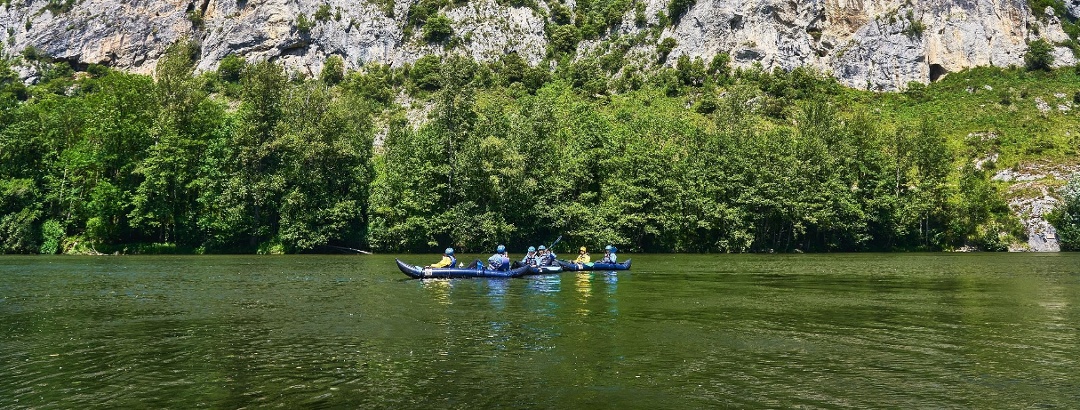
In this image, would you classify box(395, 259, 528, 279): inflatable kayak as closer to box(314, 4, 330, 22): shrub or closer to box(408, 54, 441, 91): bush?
box(408, 54, 441, 91): bush

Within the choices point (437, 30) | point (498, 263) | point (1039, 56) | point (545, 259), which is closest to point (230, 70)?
point (437, 30)

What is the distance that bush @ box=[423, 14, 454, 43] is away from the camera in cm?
11836

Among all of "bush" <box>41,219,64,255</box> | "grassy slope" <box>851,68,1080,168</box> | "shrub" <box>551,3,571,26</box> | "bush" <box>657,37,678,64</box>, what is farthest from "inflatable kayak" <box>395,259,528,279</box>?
"shrub" <box>551,3,571,26</box>

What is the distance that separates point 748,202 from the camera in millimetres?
62094

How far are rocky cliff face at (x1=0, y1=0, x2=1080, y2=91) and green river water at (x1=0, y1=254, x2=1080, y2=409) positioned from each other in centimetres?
8298

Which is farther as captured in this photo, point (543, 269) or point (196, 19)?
point (196, 19)

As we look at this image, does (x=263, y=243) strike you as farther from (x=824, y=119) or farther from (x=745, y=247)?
(x=824, y=119)

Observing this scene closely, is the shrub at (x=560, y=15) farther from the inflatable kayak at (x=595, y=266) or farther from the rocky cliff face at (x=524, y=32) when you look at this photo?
the inflatable kayak at (x=595, y=266)

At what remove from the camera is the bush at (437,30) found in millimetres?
118363

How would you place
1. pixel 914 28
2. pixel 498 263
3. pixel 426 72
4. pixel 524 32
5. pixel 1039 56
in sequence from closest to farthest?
pixel 498 263 → pixel 1039 56 → pixel 914 28 → pixel 426 72 → pixel 524 32

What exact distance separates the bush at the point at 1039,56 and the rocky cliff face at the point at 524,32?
6.24ft

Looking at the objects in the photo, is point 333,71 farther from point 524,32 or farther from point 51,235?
point 51,235

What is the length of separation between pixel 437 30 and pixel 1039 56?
278 feet

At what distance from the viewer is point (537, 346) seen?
46.7 ft
